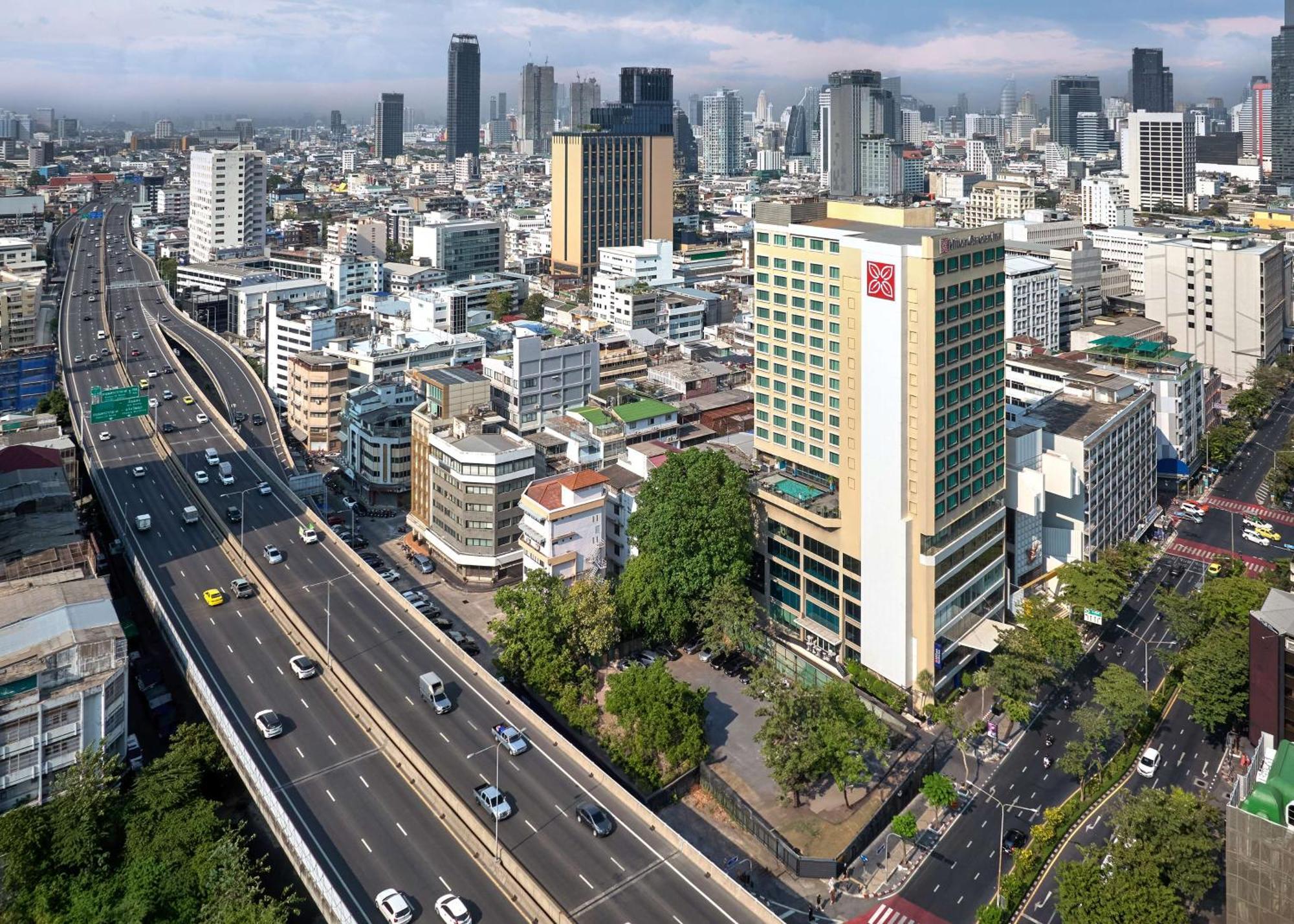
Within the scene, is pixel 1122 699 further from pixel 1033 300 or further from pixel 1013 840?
pixel 1033 300

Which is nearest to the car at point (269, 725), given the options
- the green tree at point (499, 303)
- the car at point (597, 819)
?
the car at point (597, 819)

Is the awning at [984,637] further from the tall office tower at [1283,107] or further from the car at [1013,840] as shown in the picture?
the tall office tower at [1283,107]

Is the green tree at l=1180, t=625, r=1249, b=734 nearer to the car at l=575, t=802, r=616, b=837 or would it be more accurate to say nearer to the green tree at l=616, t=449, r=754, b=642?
the green tree at l=616, t=449, r=754, b=642

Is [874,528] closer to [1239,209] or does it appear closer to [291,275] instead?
[291,275]

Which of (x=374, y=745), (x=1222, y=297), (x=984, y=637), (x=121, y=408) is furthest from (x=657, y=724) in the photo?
(x=1222, y=297)

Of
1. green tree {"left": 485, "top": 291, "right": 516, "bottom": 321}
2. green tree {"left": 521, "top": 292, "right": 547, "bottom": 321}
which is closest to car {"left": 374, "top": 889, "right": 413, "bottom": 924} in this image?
green tree {"left": 485, "top": 291, "right": 516, "bottom": 321}

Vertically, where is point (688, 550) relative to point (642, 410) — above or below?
below
